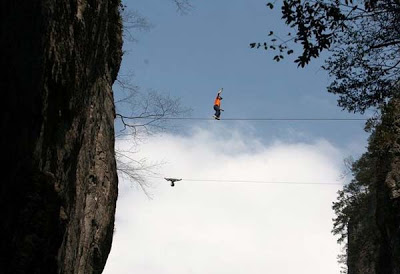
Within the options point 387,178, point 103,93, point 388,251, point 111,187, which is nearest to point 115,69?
point 103,93

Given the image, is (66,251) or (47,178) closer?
(47,178)

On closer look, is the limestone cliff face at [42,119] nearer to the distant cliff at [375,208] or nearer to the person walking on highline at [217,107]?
the distant cliff at [375,208]

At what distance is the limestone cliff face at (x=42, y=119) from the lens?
21.1 ft

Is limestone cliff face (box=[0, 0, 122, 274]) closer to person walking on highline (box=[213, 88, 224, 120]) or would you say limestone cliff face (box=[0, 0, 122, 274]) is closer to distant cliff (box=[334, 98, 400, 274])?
distant cliff (box=[334, 98, 400, 274])

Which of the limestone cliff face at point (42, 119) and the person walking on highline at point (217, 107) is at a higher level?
the person walking on highline at point (217, 107)

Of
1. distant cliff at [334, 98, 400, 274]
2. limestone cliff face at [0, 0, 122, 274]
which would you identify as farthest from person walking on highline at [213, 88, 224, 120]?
limestone cliff face at [0, 0, 122, 274]

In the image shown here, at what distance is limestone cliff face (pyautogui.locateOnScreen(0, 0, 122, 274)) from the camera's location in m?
6.43

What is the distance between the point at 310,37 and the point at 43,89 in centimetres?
345

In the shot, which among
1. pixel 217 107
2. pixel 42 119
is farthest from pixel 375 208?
pixel 42 119

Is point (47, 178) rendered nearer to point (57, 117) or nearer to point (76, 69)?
point (57, 117)

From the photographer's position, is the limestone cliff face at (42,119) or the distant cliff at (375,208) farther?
the distant cliff at (375,208)

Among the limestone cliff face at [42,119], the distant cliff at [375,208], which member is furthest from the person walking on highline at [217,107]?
the limestone cliff face at [42,119]

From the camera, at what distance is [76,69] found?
8352mm

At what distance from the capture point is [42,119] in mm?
6816
